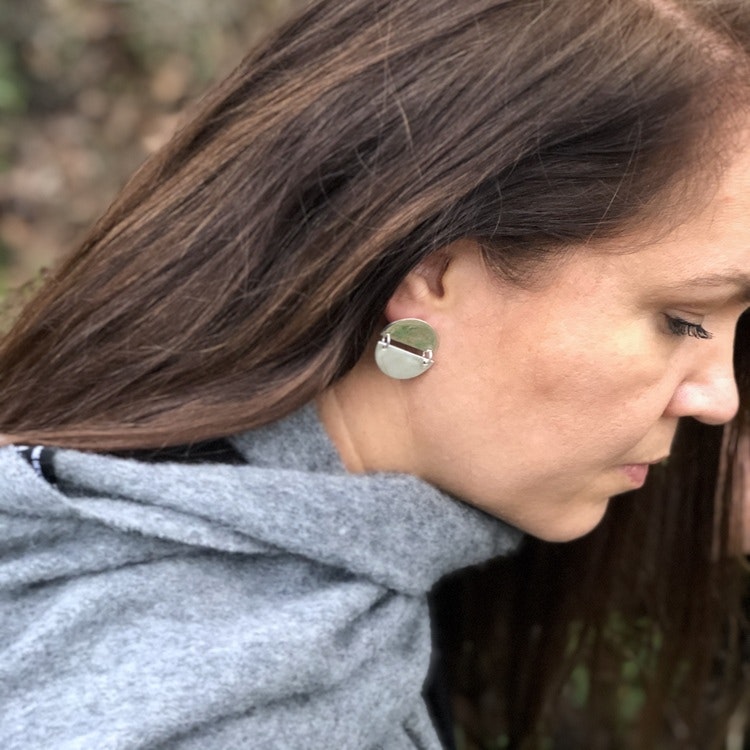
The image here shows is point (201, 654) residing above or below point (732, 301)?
below

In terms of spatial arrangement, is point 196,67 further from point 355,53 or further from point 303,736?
point 303,736

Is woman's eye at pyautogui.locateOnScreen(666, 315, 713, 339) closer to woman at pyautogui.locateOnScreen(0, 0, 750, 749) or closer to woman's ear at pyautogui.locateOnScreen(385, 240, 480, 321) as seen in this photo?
woman at pyautogui.locateOnScreen(0, 0, 750, 749)

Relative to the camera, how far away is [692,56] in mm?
1028

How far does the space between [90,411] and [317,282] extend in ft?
1.00

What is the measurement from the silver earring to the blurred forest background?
1.68 m

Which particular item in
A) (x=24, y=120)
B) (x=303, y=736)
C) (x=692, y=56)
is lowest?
(x=303, y=736)

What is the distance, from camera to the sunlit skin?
105 centimetres

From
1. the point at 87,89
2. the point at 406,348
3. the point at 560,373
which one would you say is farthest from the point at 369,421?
the point at 87,89

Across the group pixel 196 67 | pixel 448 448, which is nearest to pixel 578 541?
pixel 448 448

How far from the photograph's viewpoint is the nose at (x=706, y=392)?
3.84ft

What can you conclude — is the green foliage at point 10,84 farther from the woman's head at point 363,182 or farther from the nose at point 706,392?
the nose at point 706,392

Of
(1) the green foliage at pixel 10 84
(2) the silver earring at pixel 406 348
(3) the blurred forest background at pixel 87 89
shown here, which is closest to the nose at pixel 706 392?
(2) the silver earring at pixel 406 348

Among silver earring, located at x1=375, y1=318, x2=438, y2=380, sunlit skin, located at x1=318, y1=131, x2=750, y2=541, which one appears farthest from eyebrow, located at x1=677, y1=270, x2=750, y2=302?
silver earring, located at x1=375, y1=318, x2=438, y2=380

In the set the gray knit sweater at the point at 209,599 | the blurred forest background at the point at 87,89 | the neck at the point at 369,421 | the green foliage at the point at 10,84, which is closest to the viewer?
the gray knit sweater at the point at 209,599
